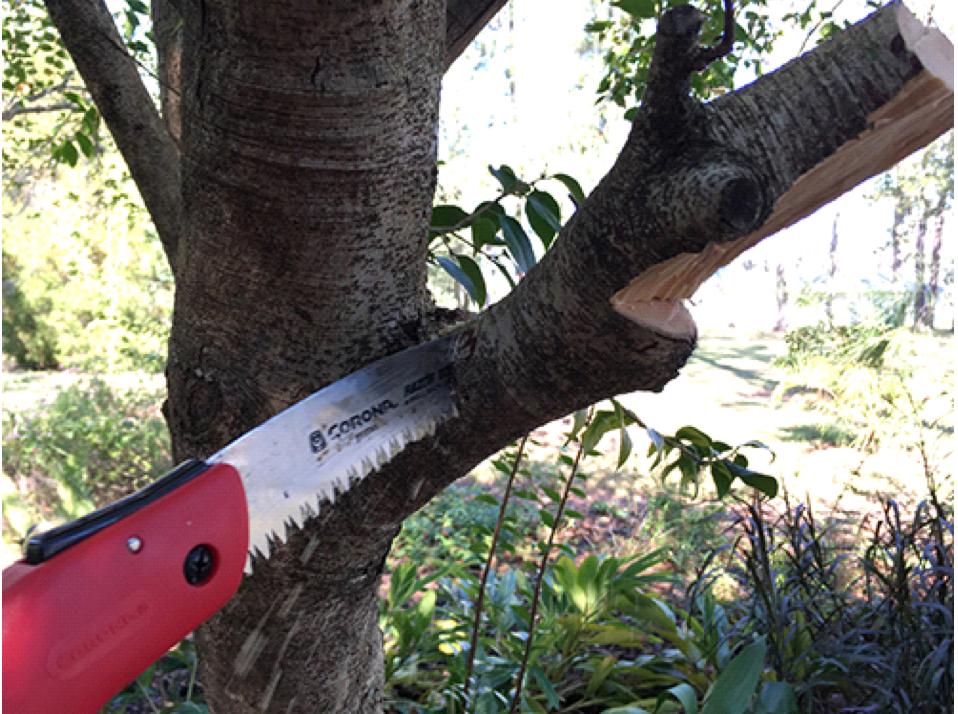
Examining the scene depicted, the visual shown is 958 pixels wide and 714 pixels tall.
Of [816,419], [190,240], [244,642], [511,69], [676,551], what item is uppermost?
[511,69]

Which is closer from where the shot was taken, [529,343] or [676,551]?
[529,343]

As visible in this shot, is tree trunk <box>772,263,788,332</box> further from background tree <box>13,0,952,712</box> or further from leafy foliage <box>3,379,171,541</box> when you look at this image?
background tree <box>13,0,952,712</box>

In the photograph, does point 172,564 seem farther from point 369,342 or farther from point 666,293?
point 666,293

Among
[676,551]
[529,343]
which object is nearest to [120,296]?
[676,551]

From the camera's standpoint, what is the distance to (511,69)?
761cm

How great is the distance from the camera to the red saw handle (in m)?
0.51

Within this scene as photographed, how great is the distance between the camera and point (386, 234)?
608 mm

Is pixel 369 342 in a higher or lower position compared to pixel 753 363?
higher

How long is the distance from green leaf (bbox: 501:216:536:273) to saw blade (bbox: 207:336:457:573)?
25 centimetres

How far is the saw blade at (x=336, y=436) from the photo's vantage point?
0.64 metres

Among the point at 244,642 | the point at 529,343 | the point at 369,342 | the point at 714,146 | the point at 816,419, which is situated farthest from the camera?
the point at 816,419

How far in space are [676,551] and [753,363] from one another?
357 cm

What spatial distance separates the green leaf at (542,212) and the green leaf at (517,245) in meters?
0.02

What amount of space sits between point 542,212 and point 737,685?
79cm
